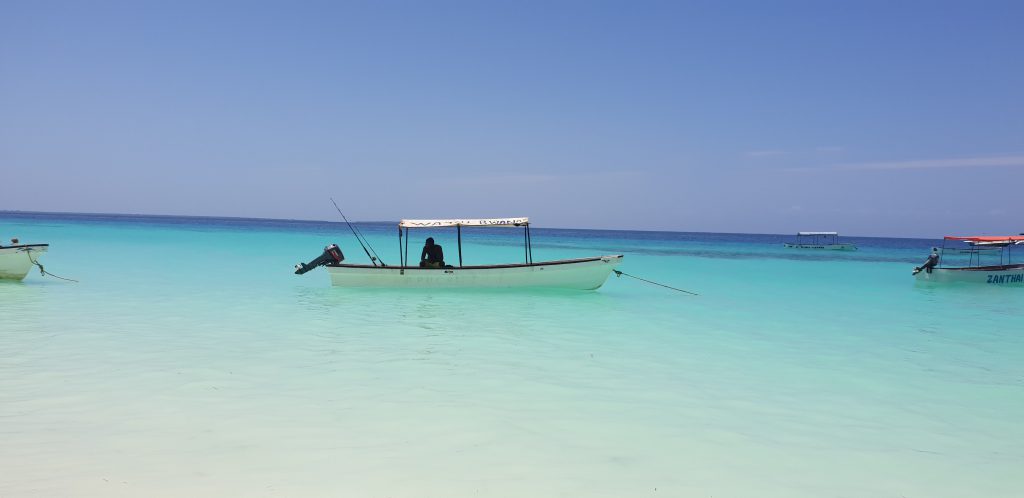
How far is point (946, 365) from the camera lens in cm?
1099

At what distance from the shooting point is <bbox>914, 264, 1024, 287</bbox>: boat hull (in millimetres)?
27516

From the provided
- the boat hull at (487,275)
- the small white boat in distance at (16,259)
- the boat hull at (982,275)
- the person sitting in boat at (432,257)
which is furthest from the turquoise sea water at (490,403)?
the boat hull at (982,275)

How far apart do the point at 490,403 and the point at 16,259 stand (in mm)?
16398

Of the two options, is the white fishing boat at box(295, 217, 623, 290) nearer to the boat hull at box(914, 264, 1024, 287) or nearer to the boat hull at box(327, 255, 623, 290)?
the boat hull at box(327, 255, 623, 290)

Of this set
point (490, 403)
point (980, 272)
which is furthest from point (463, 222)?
point (980, 272)

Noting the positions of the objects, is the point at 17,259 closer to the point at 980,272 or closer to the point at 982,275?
the point at 980,272

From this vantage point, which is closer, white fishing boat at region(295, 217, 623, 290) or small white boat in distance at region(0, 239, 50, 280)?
small white boat in distance at region(0, 239, 50, 280)

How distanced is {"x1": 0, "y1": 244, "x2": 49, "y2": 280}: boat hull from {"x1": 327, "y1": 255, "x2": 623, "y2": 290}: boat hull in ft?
24.8

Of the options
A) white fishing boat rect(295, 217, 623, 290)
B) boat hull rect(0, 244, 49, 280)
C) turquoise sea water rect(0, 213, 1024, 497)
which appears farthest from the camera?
white fishing boat rect(295, 217, 623, 290)

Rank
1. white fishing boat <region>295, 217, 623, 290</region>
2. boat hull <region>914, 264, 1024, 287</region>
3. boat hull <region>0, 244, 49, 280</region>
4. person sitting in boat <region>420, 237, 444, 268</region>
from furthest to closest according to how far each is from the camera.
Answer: boat hull <region>914, 264, 1024, 287</region>, person sitting in boat <region>420, 237, 444, 268</region>, white fishing boat <region>295, 217, 623, 290</region>, boat hull <region>0, 244, 49, 280</region>

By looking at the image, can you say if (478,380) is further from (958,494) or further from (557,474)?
(958,494)

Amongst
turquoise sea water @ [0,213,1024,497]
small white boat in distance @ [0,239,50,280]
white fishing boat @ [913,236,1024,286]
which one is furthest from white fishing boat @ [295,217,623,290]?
white fishing boat @ [913,236,1024,286]

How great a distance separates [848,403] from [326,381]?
6.25 metres

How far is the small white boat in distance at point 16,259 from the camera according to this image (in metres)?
18.1
